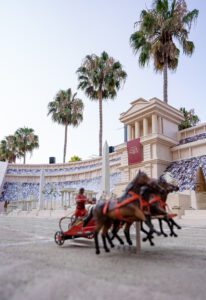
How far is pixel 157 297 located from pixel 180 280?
2.20ft

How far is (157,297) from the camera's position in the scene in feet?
7.64

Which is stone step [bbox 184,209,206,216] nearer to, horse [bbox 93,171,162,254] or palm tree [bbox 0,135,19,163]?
horse [bbox 93,171,162,254]

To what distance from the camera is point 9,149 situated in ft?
177

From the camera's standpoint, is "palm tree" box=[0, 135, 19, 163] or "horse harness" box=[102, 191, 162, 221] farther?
"palm tree" box=[0, 135, 19, 163]

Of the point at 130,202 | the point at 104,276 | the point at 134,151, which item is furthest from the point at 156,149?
the point at 104,276

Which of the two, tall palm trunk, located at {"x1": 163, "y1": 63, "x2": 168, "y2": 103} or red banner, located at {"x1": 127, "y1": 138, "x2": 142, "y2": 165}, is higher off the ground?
tall palm trunk, located at {"x1": 163, "y1": 63, "x2": 168, "y2": 103}

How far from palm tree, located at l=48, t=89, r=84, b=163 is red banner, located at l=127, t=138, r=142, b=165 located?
18052 mm

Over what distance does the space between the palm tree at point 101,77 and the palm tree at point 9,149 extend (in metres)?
22.6

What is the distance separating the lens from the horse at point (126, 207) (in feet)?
12.4

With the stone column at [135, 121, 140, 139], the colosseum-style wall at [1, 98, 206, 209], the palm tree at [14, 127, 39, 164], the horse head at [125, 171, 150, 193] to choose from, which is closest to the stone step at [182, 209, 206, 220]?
the colosseum-style wall at [1, 98, 206, 209]

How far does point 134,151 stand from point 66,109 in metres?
20.5

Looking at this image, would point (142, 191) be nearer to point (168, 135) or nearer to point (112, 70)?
point (168, 135)

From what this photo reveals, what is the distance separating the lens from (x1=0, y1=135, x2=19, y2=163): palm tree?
53656 millimetres

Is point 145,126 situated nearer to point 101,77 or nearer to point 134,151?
point 134,151
